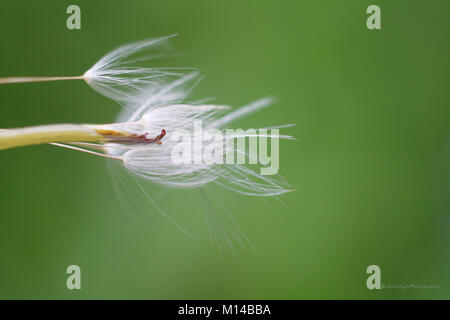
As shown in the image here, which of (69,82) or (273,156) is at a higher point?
(69,82)

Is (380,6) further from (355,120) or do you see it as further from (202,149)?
(202,149)

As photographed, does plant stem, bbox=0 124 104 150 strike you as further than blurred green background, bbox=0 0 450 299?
No

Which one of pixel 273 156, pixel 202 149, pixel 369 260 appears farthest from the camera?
pixel 369 260

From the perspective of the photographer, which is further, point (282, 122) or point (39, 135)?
point (282, 122)

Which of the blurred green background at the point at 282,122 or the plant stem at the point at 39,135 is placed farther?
the blurred green background at the point at 282,122

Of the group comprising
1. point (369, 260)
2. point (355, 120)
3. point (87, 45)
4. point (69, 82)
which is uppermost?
point (87, 45)

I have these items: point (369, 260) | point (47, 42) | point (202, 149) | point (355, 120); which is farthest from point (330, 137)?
point (47, 42)

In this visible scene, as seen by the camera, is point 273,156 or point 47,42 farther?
point 47,42

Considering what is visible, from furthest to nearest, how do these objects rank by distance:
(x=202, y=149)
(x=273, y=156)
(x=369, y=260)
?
1. (x=369, y=260)
2. (x=273, y=156)
3. (x=202, y=149)
